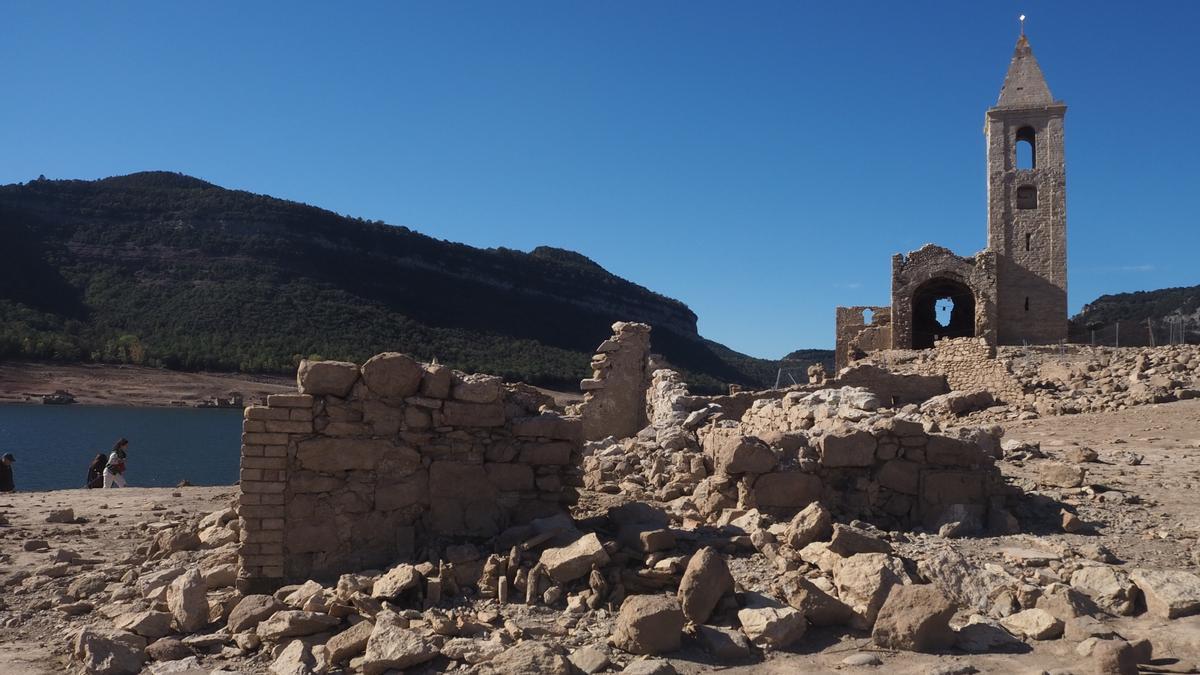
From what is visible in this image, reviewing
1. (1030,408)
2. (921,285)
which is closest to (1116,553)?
(1030,408)

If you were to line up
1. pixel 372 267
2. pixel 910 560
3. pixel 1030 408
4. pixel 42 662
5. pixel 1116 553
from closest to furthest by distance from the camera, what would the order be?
pixel 42 662
pixel 910 560
pixel 1116 553
pixel 1030 408
pixel 372 267

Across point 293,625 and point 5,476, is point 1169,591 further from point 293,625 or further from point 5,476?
point 5,476

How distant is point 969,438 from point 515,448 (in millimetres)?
4127

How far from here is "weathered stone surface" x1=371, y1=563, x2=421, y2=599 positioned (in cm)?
547

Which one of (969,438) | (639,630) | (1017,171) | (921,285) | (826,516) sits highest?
(1017,171)

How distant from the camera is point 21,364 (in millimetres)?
50250

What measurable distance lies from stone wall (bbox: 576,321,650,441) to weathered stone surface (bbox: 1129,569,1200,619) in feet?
28.7

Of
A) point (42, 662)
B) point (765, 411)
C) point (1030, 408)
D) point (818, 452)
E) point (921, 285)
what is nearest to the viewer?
point (42, 662)

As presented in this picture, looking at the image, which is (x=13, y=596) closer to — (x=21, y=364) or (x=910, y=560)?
(x=910, y=560)

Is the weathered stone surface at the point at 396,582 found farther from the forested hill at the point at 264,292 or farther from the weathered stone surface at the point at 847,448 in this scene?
the forested hill at the point at 264,292

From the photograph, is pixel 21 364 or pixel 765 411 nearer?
pixel 765 411

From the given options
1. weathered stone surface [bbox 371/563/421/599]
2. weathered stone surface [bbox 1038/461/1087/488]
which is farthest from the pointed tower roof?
weathered stone surface [bbox 371/563/421/599]

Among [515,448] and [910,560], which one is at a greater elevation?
[515,448]

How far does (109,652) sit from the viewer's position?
489 cm
